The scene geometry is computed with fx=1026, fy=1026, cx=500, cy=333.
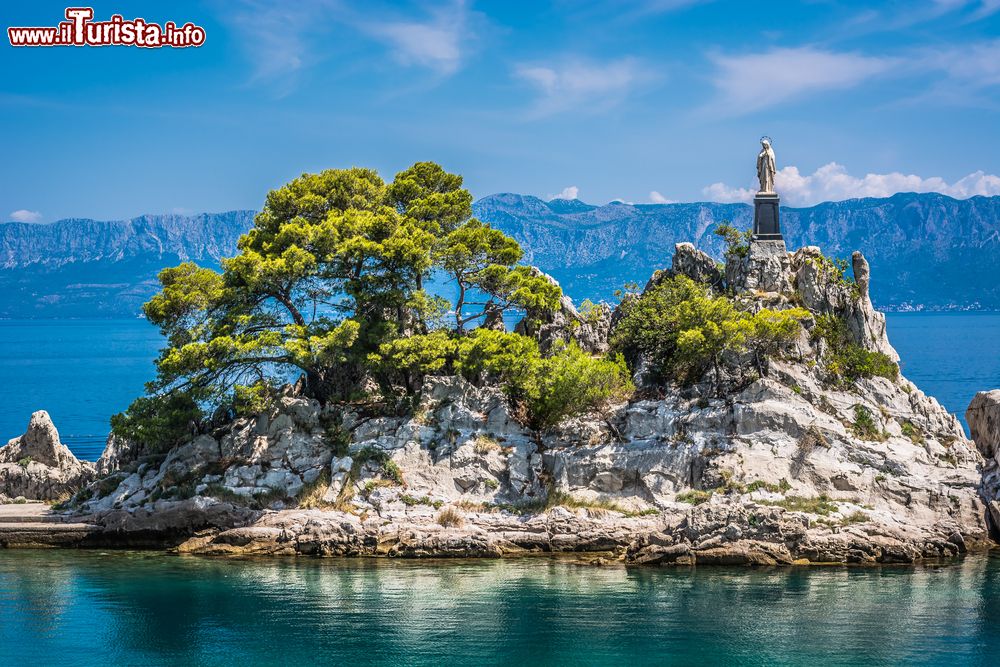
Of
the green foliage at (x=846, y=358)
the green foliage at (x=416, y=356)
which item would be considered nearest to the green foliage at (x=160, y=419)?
the green foliage at (x=416, y=356)

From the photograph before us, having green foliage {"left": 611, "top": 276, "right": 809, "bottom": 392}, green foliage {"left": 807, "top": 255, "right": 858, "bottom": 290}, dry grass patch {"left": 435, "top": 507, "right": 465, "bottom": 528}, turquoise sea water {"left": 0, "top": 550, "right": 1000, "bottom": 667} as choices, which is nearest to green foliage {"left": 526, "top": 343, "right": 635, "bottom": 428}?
green foliage {"left": 611, "top": 276, "right": 809, "bottom": 392}

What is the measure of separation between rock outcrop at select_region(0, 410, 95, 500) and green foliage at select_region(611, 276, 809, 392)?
2610cm

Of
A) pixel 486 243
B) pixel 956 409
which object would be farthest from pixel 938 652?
pixel 956 409

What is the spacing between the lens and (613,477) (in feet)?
139

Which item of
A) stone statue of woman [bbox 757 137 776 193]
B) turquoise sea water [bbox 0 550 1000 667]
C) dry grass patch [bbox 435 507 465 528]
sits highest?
stone statue of woman [bbox 757 137 776 193]

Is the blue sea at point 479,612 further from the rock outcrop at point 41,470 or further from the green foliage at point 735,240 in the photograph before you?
the green foliage at point 735,240

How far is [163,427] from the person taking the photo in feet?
144

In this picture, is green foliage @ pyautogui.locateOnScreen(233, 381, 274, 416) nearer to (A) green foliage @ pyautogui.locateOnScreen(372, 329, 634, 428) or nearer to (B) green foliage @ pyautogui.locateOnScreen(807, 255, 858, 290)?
(A) green foliage @ pyautogui.locateOnScreen(372, 329, 634, 428)

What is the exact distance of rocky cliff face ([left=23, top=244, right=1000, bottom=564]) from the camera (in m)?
39.2

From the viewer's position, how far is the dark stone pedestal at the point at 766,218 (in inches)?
1857

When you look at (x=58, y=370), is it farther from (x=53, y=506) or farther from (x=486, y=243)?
(x=486, y=243)

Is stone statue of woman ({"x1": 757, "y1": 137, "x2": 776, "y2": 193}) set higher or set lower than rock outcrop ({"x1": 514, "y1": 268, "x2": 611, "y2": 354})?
higher

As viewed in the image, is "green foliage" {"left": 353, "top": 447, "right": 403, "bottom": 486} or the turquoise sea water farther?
"green foliage" {"left": 353, "top": 447, "right": 403, "bottom": 486}

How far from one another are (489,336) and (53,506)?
20.5 m
